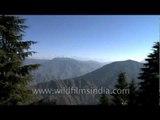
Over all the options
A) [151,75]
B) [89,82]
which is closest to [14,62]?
[151,75]

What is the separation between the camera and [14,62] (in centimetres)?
949

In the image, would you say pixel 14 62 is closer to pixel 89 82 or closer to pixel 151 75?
pixel 151 75

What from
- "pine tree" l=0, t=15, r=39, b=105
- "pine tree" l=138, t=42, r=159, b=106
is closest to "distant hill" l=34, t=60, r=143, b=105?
"pine tree" l=0, t=15, r=39, b=105

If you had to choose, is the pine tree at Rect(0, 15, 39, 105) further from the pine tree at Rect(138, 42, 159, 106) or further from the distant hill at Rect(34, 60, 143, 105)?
the pine tree at Rect(138, 42, 159, 106)

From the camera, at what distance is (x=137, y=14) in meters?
1.66

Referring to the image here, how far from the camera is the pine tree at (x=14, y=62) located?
9.25 m

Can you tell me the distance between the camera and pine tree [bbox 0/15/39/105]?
30.3 feet

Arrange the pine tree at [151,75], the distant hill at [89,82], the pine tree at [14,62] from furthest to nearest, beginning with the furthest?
the pine tree at [151,75], the distant hill at [89,82], the pine tree at [14,62]

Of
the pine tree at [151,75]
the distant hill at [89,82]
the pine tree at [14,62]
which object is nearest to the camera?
the pine tree at [14,62]

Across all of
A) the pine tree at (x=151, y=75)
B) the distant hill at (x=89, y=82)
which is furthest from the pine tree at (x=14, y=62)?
the pine tree at (x=151, y=75)

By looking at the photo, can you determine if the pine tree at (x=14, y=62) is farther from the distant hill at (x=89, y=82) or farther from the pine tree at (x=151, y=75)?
the pine tree at (x=151, y=75)
